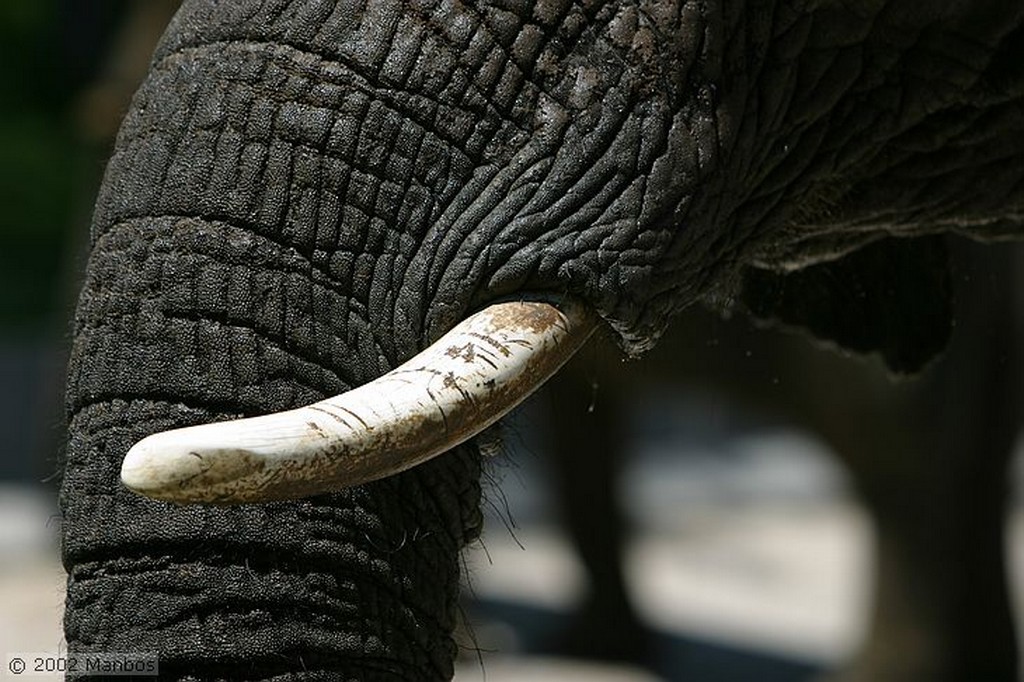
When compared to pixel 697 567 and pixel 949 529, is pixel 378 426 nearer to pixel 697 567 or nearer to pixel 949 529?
pixel 949 529

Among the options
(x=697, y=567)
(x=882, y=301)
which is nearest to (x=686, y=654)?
(x=697, y=567)

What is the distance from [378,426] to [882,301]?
1.04 m

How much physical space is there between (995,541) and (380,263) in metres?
3.34

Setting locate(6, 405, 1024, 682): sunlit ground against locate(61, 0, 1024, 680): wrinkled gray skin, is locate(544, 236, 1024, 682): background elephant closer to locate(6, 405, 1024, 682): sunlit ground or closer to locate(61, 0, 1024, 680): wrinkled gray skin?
locate(6, 405, 1024, 682): sunlit ground

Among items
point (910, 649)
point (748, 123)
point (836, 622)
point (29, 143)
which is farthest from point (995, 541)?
point (29, 143)

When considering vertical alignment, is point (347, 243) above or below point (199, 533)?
above

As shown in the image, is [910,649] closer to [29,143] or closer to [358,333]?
[358,333]

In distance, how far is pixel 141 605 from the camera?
1.62 metres

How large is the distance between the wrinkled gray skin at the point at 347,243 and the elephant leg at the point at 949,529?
299 centimetres

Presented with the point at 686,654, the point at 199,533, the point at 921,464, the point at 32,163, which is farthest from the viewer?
the point at 32,163

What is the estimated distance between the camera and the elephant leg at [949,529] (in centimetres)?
468

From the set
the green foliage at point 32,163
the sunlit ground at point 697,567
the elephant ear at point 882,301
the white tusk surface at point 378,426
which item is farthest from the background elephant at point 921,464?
the green foliage at point 32,163

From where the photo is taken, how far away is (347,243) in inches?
65.3

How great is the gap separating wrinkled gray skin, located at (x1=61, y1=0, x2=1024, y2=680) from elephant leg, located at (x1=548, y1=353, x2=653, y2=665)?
149 inches
